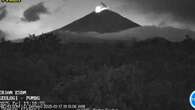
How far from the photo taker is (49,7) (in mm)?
8102

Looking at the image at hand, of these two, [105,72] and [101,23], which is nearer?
[105,72]

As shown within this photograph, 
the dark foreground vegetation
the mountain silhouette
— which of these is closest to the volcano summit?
the mountain silhouette

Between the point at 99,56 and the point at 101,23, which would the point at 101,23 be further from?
the point at 99,56

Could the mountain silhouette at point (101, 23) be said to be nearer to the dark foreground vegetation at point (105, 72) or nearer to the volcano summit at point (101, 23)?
the volcano summit at point (101, 23)

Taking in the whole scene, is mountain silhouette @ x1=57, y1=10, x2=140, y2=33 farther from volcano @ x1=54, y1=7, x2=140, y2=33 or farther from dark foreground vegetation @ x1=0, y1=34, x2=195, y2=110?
dark foreground vegetation @ x1=0, y1=34, x2=195, y2=110

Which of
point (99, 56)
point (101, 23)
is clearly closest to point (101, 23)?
point (101, 23)

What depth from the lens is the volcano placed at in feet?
26.6

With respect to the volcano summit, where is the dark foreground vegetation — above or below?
below

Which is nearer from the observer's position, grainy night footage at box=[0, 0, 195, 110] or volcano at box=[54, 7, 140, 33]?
grainy night footage at box=[0, 0, 195, 110]

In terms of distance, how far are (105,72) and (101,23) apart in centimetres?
115

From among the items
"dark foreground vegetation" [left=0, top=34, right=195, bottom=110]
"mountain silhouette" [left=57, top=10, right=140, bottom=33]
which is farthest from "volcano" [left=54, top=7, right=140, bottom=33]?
"dark foreground vegetation" [left=0, top=34, right=195, bottom=110]

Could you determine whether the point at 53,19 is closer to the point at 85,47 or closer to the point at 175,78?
the point at 85,47

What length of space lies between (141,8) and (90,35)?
3.87 feet

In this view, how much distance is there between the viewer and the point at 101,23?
27.1 feet
